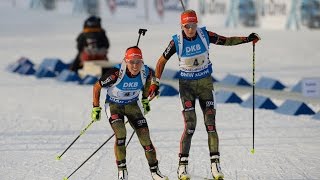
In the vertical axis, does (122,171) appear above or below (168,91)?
above

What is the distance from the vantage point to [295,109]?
14.5 meters

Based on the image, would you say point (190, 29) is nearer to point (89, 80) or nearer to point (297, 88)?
point (297, 88)

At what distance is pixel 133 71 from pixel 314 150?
11.4 ft

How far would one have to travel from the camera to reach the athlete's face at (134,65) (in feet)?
29.1

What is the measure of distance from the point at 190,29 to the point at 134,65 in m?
0.87

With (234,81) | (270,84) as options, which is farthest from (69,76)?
(270,84)

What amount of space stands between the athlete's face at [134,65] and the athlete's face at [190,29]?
0.78 metres

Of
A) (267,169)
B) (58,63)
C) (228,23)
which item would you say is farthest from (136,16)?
(267,169)

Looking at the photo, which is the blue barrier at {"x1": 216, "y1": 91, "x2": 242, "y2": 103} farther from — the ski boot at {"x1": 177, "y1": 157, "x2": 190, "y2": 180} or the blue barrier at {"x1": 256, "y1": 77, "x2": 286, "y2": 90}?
the ski boot at {"x1": 177, "y1": 157, "x2": 190, "y2": 180}

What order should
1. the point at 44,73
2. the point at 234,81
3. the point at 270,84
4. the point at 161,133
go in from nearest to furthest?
the point at 161,133, the point at 270,84, the point at 234,81, the point at 44,73

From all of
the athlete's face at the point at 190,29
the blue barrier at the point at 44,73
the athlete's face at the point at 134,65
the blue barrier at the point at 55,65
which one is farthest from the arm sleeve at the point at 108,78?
the blue barrier at the point at 55,65

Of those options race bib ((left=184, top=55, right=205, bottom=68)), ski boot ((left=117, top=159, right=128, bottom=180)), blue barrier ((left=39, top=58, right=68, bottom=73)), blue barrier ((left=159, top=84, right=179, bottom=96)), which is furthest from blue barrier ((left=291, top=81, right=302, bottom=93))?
ski boot ((left=117, top=159, right=128, bottom=180))

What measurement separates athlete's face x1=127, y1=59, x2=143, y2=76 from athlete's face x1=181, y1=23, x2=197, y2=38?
780 millimetres

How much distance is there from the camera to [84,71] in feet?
66.2
